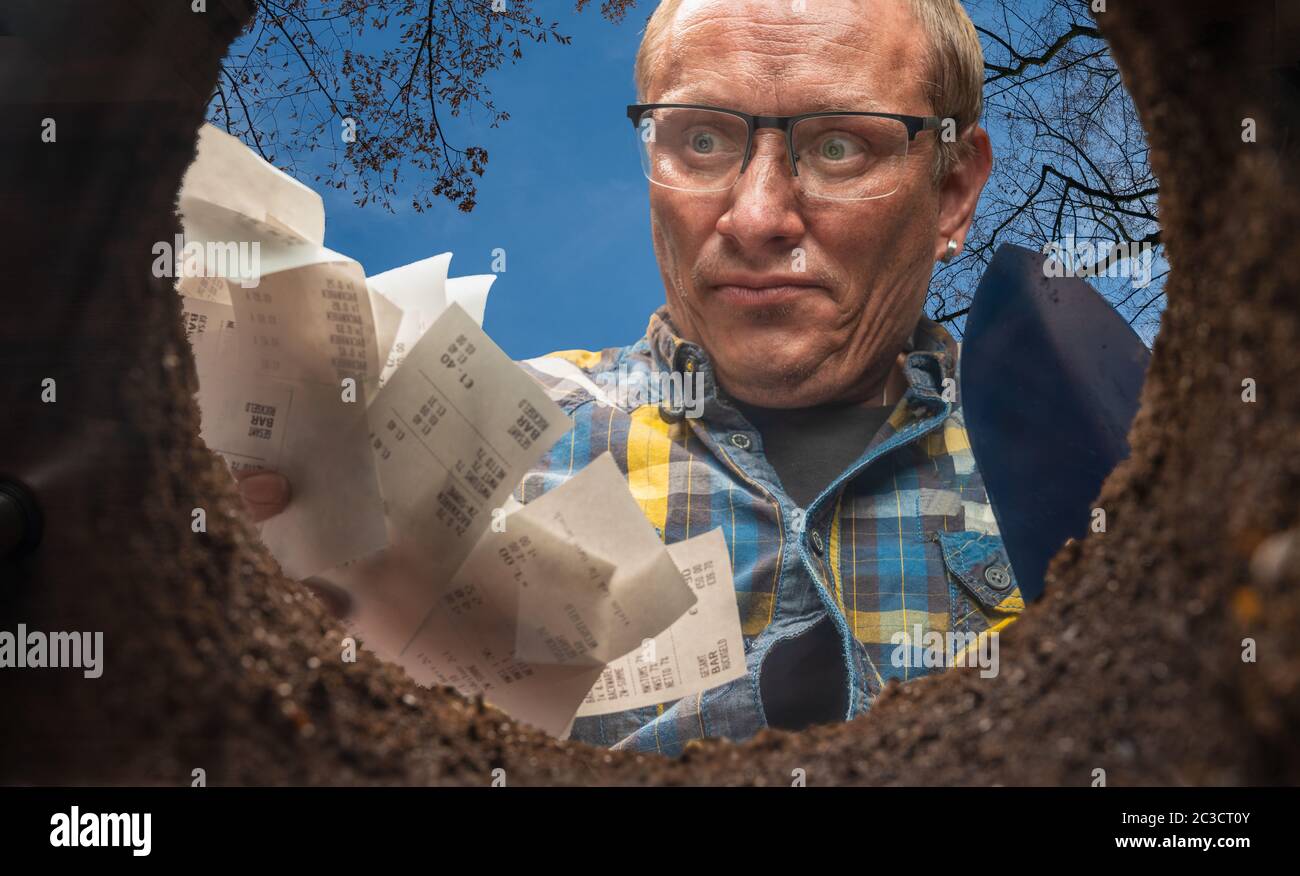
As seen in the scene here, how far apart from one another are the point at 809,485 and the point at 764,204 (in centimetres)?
59

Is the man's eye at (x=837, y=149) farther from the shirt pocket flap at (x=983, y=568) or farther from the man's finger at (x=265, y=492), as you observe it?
the man's finger at (x=265, y=492)

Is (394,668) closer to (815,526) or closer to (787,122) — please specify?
(815,526)

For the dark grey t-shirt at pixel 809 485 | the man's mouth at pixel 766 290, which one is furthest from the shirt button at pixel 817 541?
the man's mouth at pixel 766 290

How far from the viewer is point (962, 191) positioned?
6.98ft

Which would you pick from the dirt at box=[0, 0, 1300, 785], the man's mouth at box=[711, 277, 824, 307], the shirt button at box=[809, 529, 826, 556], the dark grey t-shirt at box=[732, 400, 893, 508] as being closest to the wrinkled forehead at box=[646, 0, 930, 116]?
the man's mouth at box=[711, 277, 824, 307]

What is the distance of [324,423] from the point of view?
0.97 meters

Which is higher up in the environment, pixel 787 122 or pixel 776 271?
pixel 787 122

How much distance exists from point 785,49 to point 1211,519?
1.59 meters

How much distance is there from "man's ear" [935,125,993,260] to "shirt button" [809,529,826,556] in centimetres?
74

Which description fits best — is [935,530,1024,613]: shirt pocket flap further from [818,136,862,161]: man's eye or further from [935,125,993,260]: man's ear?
[818,136,862,161]: man's eye

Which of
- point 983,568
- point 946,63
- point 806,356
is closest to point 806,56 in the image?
point 946,63

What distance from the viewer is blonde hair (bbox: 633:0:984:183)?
1.95 m
